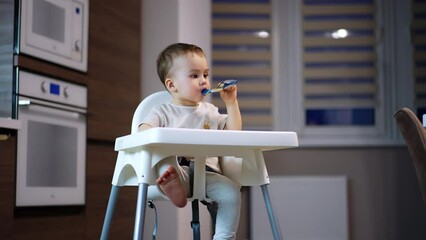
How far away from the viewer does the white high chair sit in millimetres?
1647

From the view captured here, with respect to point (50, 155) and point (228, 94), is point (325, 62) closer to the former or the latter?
point (50, 155)

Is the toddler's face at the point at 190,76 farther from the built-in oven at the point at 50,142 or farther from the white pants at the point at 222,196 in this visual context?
the built-in oven at the point at 50,142

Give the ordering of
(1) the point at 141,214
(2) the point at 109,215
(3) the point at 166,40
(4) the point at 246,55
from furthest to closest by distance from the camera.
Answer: (4) the point at 246,55 → (3) the point at 166,40 → (2) the point at 109,215 → (1) the point at 141,214

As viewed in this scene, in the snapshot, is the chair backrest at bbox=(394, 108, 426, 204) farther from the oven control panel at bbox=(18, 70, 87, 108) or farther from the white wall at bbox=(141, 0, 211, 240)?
the white wall at bbox=(141, 0, 211, 240)

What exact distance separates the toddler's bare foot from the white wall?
194 cm

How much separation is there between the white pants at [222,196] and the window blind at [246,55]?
268 centimetres

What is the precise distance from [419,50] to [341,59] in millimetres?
559

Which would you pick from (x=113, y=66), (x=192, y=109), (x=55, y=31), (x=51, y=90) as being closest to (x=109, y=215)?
(x=192, y=109)

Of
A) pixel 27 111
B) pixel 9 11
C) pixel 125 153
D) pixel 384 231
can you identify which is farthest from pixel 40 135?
pixel 384 231

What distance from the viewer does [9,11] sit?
8.93 ft

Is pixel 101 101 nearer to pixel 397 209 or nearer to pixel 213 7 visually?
pixel 213 7

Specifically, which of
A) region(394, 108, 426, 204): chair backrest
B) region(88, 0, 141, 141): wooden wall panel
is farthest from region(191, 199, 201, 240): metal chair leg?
region(88, 0, 141, 141): wooden wall panel

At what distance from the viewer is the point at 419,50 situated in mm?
4641

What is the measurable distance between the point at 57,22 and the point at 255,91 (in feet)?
6.29
